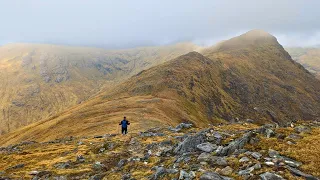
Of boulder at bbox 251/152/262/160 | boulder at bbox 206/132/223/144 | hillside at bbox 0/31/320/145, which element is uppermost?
boulder at bbox 251/152/262/160

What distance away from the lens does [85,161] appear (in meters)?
30.5

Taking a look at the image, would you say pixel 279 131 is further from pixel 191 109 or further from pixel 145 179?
pixel 191 109

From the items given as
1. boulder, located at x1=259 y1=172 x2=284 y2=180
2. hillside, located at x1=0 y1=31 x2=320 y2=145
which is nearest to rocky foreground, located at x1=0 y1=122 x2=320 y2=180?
boulder, located at x1=259 y1=172 x2=284 y2=180

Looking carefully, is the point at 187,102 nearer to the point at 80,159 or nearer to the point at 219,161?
the point at 80,159

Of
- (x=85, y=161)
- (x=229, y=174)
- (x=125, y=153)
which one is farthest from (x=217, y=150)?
(x=85, y=161)

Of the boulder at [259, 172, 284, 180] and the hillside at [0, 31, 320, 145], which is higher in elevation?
the boulder at [259, 172, 284, 180]

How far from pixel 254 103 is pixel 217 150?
169 m

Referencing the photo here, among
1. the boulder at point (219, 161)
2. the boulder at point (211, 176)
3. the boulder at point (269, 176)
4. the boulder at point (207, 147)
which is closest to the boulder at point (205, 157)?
the boulder at point (219, 161)

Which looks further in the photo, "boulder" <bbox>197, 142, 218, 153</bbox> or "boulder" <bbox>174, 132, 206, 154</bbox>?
"boulder" <bbox>174, 132, 206, 154</bbox>

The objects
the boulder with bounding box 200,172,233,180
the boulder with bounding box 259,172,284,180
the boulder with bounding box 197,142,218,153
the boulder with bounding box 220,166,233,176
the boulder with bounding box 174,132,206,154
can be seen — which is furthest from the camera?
the boulder with bounding box 174,132,206,154

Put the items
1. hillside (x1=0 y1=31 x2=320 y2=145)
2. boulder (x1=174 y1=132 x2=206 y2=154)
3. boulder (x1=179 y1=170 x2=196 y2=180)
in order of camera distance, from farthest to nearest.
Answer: hillside (x1=0 y1=31 x2=320 y2=145)
boulder (x1=174 y1=132 x2=206 y2=154)
boulder (x1=179 y1=170 x2=196 y2=180)

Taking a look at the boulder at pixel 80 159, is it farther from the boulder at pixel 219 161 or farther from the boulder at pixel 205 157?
the boulder at pixel 219 161

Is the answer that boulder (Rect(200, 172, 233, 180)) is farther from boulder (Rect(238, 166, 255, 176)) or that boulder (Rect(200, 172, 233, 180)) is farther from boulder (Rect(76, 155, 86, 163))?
boulder (Rect(76, 155, 86, 163))

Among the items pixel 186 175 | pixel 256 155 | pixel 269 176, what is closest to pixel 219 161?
pixel 256 155
